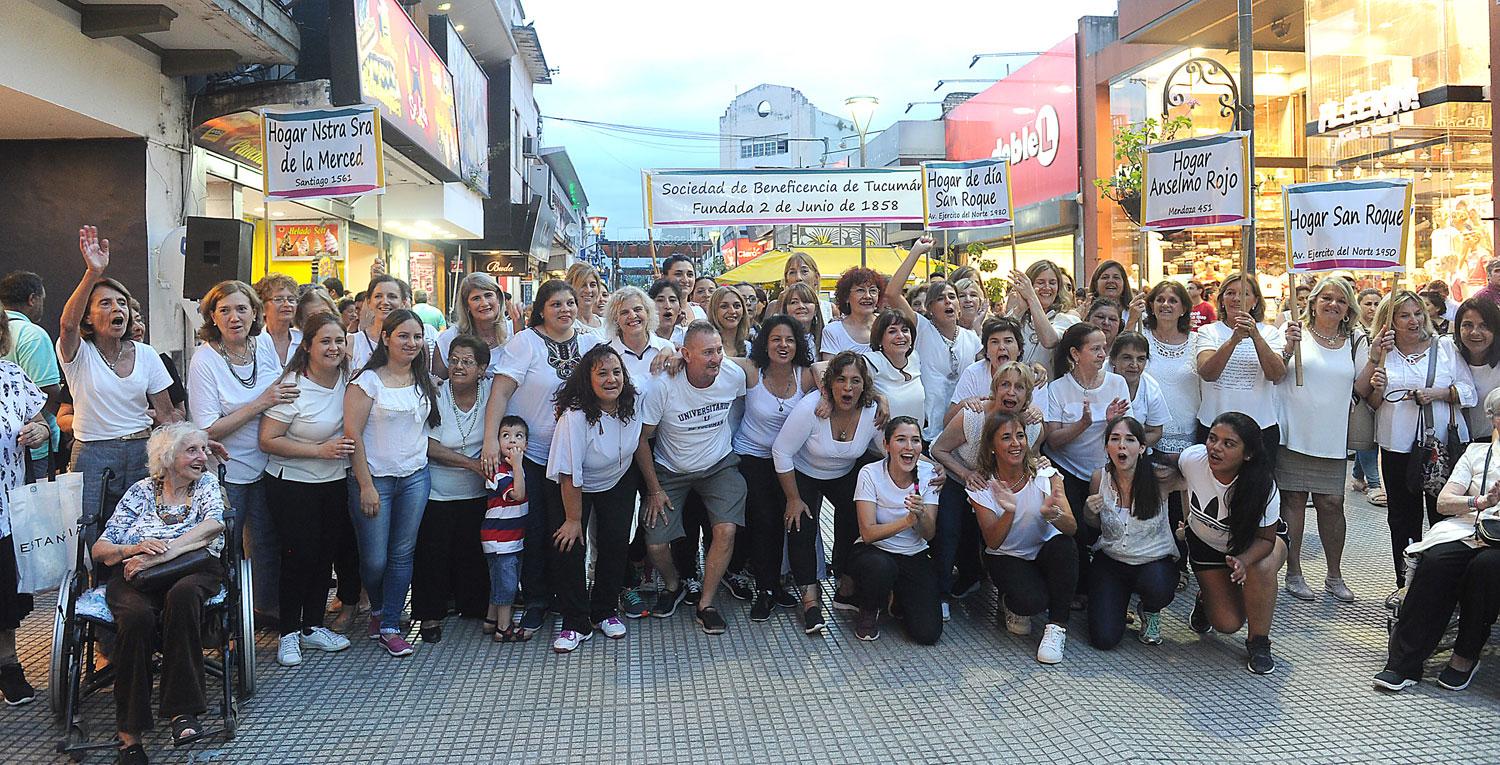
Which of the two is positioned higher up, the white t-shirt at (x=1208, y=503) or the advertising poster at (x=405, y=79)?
the advertising poster at (x=405, y=79)

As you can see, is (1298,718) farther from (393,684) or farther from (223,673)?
(223,673)

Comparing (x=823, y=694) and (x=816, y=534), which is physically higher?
(x=816, y=534)

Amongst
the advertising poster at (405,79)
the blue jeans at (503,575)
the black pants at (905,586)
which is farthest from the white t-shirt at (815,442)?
the advertising poster at (405,79)

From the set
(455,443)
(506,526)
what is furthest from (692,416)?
(455,443)

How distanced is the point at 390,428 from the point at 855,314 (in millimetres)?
2631

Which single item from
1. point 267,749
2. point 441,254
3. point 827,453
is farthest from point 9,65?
point 441,254

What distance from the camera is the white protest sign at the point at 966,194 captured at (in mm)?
8977

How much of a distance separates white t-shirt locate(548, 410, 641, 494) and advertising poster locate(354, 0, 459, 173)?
21.9ft

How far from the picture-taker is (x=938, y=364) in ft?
20.3

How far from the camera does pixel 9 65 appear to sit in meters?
7.36

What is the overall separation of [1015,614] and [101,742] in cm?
401

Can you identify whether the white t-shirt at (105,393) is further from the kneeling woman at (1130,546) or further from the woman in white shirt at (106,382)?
the kneeling woman at (1130,546)

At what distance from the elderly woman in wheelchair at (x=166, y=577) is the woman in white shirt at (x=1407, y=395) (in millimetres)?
5659

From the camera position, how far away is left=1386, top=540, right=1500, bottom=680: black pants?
4469mm
